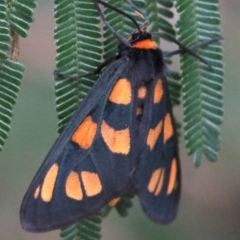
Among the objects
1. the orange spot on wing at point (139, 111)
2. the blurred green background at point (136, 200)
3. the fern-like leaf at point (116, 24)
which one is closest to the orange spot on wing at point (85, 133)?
the orange spot on wing at point (139, 111)

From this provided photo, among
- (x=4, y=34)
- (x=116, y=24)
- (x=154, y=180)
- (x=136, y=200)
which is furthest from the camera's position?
(x=136, y=200)

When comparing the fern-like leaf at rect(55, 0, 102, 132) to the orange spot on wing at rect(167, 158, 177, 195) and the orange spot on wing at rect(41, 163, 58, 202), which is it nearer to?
the orange spot on wing at rect(41, 163, 58, 202)

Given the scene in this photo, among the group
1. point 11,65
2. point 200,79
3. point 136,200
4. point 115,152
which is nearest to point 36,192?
point 115,152

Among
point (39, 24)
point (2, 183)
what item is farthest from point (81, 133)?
point (39, 24)

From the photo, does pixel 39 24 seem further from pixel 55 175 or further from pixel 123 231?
pixel 55 175

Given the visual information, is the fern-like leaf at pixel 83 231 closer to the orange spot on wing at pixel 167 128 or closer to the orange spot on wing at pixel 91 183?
the orange spot on wing at pixel 91 183

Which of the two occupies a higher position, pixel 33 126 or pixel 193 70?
pixel 193 70

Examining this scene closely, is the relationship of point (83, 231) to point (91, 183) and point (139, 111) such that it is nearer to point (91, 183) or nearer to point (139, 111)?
point (91, 183)
